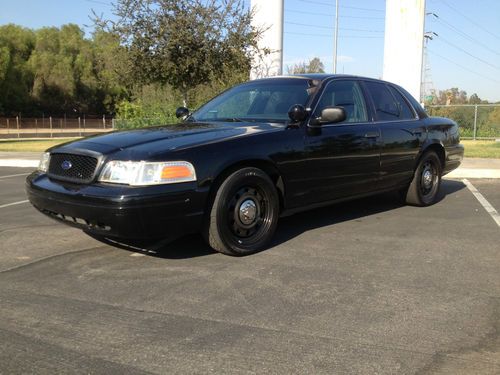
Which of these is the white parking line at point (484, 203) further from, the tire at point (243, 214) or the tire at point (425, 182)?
the tire at point (243, 214)

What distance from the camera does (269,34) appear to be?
14.8 meters

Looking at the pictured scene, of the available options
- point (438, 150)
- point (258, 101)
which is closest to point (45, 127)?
point (438, 150)

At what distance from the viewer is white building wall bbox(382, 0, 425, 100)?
15.1 meters

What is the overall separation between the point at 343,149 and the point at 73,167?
9.07 ft

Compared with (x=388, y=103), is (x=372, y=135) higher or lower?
lower

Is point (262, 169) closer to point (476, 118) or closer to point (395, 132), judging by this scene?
point (395, 132)

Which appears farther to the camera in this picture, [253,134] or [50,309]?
[253,134]

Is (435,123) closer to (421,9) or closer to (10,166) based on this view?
(421,9)

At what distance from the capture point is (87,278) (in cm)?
436

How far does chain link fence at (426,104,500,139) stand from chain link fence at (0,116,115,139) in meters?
22.5

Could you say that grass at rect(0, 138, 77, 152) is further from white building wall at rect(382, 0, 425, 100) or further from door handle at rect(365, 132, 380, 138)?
door handle at rect(365, 132, 380, 138)

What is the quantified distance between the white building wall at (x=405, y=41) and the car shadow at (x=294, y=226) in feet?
24.1

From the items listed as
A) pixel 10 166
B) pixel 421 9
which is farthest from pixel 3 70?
pixel 421 9

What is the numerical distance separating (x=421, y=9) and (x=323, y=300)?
13.3 m
